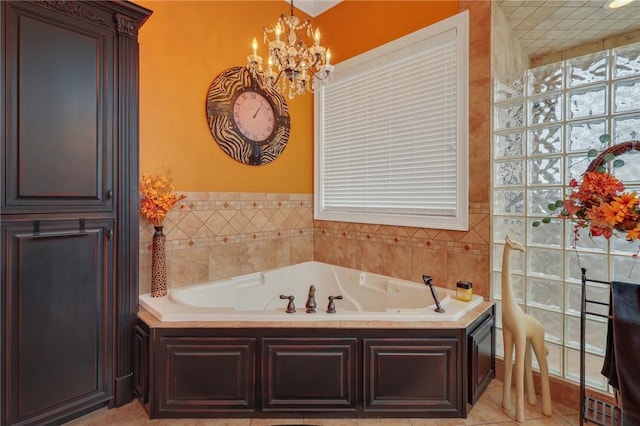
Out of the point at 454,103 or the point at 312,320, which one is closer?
the point at 312,320

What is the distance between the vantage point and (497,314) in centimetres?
238

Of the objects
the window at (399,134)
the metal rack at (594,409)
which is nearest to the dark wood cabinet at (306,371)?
the metal rack at (594,409)

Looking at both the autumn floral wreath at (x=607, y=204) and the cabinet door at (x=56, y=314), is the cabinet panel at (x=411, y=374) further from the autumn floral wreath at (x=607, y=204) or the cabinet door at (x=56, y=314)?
the cabinet door at (x=56, y=314)

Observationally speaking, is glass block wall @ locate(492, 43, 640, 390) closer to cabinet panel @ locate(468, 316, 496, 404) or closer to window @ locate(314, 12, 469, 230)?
cabinet panel @ locate(468, 316, 496, 404)

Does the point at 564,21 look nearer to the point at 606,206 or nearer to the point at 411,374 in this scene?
the point at 606,206

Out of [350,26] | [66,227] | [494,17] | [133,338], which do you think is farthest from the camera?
[350,26]

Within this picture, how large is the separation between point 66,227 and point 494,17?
3.07 m

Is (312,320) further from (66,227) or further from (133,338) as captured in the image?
(66,227)

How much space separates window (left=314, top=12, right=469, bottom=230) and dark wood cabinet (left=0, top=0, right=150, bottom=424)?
1850 millimetres

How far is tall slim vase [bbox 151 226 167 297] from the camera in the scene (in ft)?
7.49

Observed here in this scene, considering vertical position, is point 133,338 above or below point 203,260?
below

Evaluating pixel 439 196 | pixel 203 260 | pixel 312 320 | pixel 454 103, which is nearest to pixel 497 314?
pixel 439 196

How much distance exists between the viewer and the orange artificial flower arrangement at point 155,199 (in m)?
2.27

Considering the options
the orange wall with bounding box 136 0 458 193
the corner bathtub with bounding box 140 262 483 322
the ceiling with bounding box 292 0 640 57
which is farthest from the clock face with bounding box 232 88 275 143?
the ceiling with bounding box 292 0 640 57
